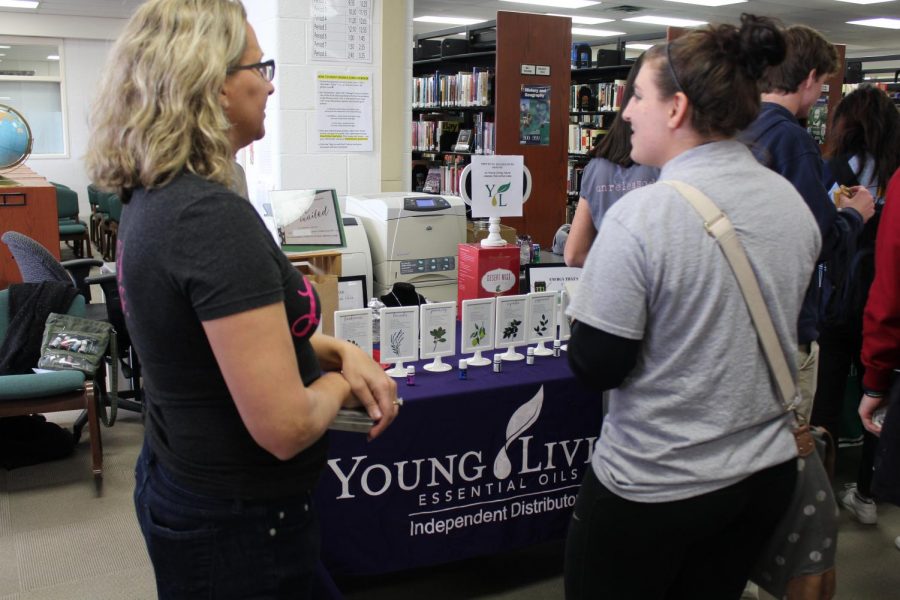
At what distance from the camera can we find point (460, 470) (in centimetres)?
207

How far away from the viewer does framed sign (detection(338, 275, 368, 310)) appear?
2506 mm

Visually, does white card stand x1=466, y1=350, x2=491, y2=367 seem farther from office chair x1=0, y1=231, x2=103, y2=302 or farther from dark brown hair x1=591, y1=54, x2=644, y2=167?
office chair x1=0, y1=231, x2=103, y2=302

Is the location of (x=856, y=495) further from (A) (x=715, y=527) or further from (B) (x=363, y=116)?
(B) (x=363, y=116)

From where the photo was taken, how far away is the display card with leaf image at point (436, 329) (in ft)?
6.82

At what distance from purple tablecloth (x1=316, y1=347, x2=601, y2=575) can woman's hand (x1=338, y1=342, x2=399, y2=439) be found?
819mm

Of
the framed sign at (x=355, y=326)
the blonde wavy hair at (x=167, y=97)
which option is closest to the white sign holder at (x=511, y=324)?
the framed sign at (x=355, y=326)

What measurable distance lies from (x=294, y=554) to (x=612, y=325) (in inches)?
21.1

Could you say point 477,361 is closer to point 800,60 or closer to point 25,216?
point 800,60

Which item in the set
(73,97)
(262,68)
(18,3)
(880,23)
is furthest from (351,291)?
(880,23)

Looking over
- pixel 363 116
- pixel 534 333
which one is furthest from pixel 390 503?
pixel 363 116

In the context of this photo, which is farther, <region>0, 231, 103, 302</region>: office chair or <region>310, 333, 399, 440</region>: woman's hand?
<region>0, 231, 103, 302</region>: office chair

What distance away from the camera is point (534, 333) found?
225 cm

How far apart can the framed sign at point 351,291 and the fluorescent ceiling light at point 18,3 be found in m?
8.54

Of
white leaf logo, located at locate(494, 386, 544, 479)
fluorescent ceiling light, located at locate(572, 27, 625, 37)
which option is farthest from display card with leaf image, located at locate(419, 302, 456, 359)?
fluorescent ceiling light, located at locate(572, 27, 625, 37)
